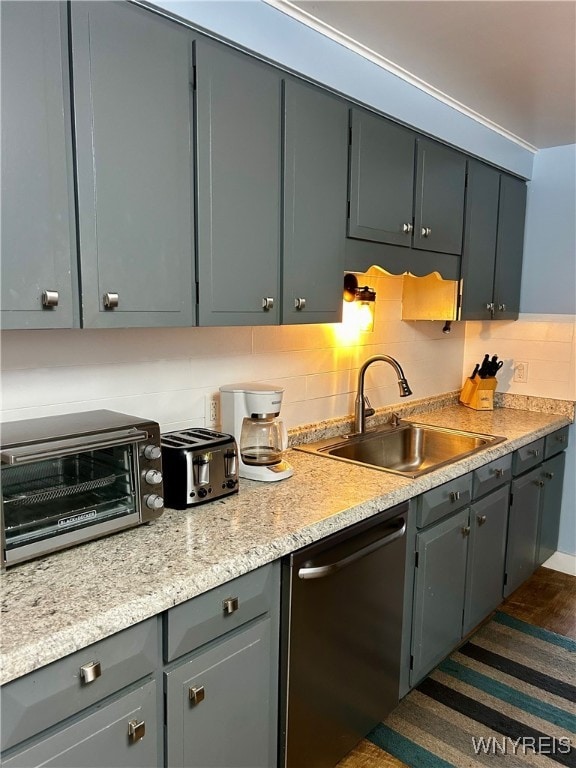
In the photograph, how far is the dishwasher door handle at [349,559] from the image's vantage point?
5.39ft

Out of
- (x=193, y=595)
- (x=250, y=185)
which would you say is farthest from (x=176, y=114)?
(x=193, y=595)

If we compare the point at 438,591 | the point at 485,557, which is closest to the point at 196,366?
the point at 438,591

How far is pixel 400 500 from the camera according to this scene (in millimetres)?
1990

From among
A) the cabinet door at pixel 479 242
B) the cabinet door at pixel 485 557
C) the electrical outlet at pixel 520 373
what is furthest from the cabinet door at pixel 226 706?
the electrical outlet at pixel 520 373

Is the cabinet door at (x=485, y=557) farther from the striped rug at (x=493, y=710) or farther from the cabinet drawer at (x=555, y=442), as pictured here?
the cabinet drawer at (x=555, y=442)

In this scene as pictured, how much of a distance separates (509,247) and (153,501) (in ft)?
8.48

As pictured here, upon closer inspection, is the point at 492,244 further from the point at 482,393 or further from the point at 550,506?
the point at 550,506

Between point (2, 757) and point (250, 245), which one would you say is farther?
point (250, 245)

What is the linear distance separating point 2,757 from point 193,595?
0.45 m

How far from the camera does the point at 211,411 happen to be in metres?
2.19

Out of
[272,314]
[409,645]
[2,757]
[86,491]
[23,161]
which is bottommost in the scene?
[409,645]

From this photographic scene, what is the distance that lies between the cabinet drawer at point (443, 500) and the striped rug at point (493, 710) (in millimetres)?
751

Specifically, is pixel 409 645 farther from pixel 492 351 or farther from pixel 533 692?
pixel 492 351

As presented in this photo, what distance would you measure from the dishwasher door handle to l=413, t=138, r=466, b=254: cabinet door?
1.22 metres
